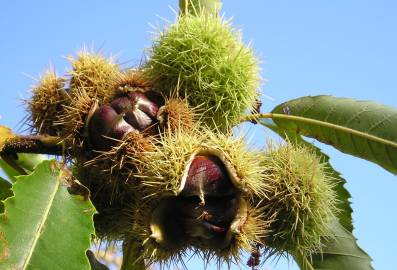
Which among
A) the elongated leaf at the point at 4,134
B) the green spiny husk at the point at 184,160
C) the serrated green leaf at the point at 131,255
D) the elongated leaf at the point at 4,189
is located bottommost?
the serrated green leaf at the point at 131,255

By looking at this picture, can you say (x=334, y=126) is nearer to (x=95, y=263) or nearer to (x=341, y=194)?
(x=341, y=194)

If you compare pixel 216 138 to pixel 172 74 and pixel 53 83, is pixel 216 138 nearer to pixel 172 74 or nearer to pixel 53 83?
pixel 172 74

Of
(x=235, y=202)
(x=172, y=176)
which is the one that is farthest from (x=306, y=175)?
(x=172, y=176)

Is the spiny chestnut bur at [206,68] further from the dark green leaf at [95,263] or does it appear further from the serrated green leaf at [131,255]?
the dark green leaf at [95,263]

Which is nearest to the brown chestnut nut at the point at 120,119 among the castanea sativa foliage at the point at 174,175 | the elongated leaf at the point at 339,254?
the castanea sativa foliage at the point at 174,175

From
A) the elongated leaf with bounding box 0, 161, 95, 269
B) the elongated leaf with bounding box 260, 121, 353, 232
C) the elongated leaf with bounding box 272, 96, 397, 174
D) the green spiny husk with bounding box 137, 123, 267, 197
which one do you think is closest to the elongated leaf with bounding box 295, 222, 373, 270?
the elongated leaf with bounding box 260, 121, 353, 232

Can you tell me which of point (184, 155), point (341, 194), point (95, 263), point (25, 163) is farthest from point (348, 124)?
point (25, 163)
